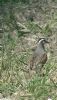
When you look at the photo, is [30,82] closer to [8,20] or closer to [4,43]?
[4,43]

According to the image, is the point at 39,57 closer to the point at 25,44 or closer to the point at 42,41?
the point at 42,41

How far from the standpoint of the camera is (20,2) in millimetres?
13148

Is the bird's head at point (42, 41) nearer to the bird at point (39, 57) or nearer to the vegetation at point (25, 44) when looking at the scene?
the bird at point (39, 57)

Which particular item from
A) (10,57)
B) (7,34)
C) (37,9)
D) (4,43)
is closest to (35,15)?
(37,9)

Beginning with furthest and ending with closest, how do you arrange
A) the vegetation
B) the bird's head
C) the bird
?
the bird's head < the bird < the vegetation

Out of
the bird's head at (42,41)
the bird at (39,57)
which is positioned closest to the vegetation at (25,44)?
the bird at (39,57)

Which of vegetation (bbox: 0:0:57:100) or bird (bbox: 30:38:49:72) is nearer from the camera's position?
vegetation (bbox: 0:0:57:100)

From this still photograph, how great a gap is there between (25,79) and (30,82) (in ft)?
1.67

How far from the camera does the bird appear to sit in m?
9.85

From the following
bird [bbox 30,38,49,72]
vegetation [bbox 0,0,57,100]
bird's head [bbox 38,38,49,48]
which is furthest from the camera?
bird's head [bbox 38,38,49,48]

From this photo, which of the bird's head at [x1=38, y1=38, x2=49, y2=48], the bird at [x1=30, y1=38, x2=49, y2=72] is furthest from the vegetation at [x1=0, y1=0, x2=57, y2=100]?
the bird's head at [x1=38, y1=38, x2=49, y2=48]

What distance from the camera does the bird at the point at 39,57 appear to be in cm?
985

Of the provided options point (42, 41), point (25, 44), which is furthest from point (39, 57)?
point (25, 44)

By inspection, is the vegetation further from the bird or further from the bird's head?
the bird's head
